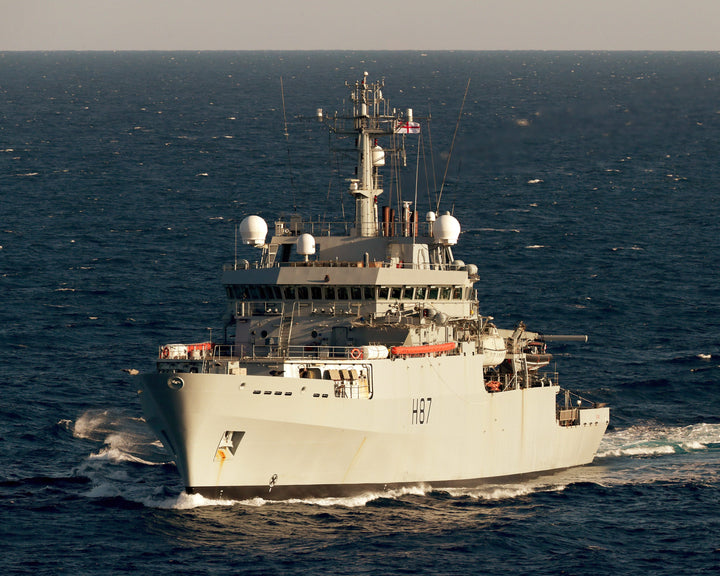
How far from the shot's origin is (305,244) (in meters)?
49.5

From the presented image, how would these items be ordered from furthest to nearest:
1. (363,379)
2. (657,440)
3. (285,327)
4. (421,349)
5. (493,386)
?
(657,440), (493,386), (285,327), (421,349), (363,379)

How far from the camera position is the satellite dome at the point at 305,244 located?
49531 millimetres

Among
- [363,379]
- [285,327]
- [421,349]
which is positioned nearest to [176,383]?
[363,379]

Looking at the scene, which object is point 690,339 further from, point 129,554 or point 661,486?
point 129,554

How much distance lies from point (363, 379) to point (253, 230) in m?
9.35

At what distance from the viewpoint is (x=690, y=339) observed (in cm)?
7056

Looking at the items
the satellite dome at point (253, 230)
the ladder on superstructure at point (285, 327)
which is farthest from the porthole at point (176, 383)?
the satellite dome at point (253, 230)

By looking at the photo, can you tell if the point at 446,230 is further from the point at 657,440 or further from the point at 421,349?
the point at 657,440

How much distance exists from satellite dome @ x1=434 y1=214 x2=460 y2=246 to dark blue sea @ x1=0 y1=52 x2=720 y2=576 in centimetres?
302

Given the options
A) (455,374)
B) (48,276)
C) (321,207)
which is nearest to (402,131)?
(455,374)

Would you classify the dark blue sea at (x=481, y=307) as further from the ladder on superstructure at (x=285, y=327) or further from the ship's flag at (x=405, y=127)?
the ladder on superstructure at (x=285, y=327)

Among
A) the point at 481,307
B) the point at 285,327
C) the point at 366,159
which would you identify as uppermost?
the point at 366,159

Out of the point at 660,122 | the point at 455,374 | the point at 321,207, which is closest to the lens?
the point at 455,374

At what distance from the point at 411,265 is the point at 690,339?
24.0 metres
